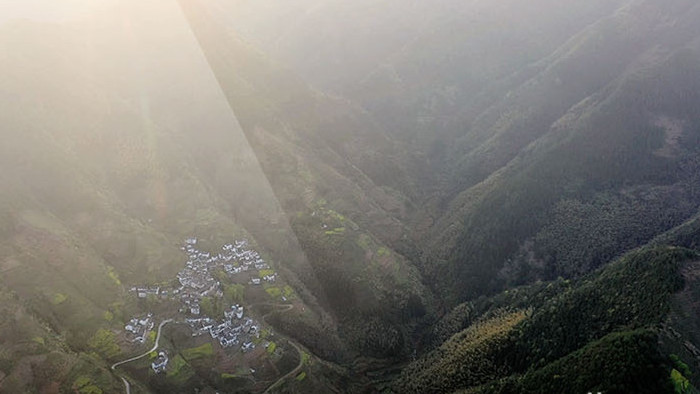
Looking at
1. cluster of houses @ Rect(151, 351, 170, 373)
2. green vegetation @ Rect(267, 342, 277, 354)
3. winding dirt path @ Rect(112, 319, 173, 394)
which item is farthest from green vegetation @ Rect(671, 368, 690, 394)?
winding dirt path @ Rect(112, 319, 173, 394)

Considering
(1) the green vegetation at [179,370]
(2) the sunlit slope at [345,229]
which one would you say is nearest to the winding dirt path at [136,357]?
(1) the green vegetation at [179,370]

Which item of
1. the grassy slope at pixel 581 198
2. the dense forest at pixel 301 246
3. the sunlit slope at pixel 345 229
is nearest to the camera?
the dense forest at pixel 301 246

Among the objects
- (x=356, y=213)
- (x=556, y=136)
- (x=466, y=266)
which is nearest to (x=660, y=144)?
(x=556, y=136)

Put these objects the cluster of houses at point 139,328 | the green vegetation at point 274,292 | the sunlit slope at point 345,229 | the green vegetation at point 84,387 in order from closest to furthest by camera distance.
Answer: the green vegetation at point 84,387
the cluster of houses at point 139,328
the green vegetation at point 274,292
the sunlit slope at point 345,229

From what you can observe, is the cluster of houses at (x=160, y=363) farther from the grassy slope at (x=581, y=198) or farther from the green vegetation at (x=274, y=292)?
the grassy slope at (x=581, y=198)

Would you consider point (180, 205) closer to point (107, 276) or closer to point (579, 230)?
point (107, 276)

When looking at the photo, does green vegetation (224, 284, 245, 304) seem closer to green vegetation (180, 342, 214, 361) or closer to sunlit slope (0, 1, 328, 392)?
green vegetation (180, 342, 214, 361)
